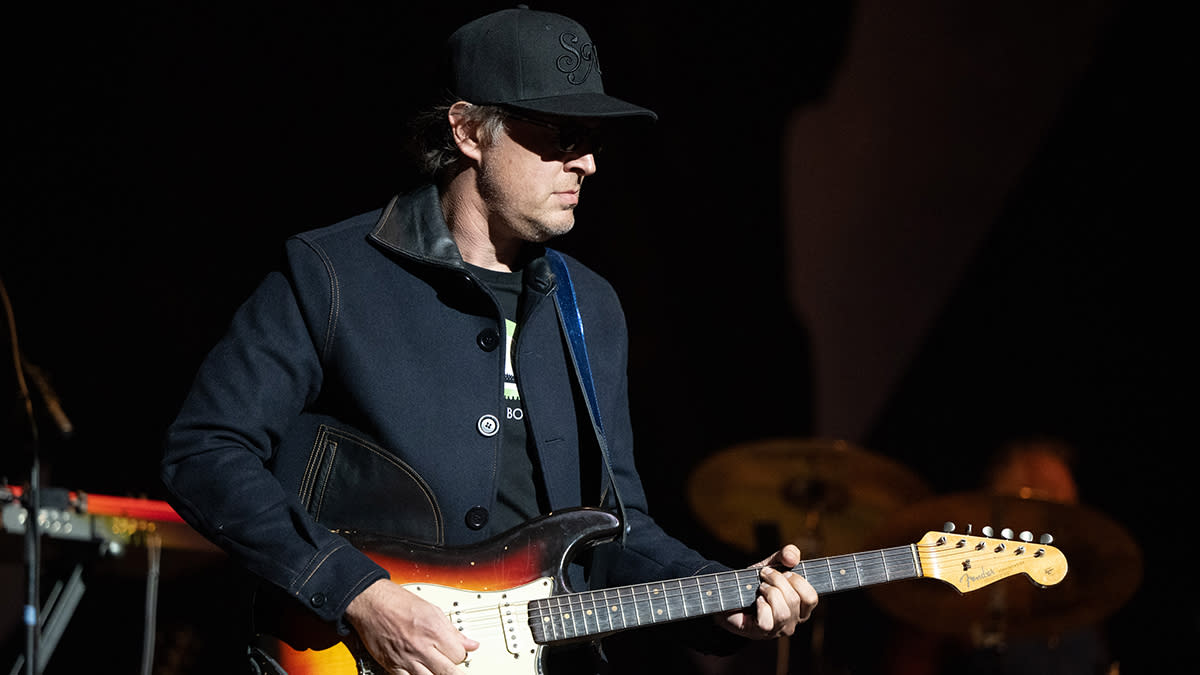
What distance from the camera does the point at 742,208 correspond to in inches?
243

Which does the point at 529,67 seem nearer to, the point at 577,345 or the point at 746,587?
the point at 577,345

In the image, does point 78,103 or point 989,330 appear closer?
point 78,103

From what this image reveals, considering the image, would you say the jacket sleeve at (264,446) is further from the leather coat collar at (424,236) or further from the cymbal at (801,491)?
the cymbal at (801,491)

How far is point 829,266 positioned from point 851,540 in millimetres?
1605

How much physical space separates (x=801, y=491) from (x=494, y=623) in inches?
137

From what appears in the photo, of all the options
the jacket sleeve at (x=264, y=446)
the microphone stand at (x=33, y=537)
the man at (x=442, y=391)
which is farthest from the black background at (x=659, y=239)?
the man at (x=442, y=391)

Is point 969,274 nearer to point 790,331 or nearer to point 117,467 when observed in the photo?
point 790,331

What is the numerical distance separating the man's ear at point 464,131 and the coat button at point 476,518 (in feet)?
3.06

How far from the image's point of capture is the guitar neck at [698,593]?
8.62 feet

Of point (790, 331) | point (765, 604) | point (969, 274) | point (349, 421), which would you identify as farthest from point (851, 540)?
point (349, 421)

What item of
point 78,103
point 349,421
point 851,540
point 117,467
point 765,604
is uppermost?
point 78,103

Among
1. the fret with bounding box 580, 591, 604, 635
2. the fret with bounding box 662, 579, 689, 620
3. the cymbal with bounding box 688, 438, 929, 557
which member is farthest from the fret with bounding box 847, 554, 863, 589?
the cymbal with bounding box 688, 438, 929, 557

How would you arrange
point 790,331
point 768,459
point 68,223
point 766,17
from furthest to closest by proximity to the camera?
1. point 790,331
2. point 766,17
3. point 768,459
4. point 68,223

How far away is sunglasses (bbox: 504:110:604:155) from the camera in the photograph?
9.55 ft
